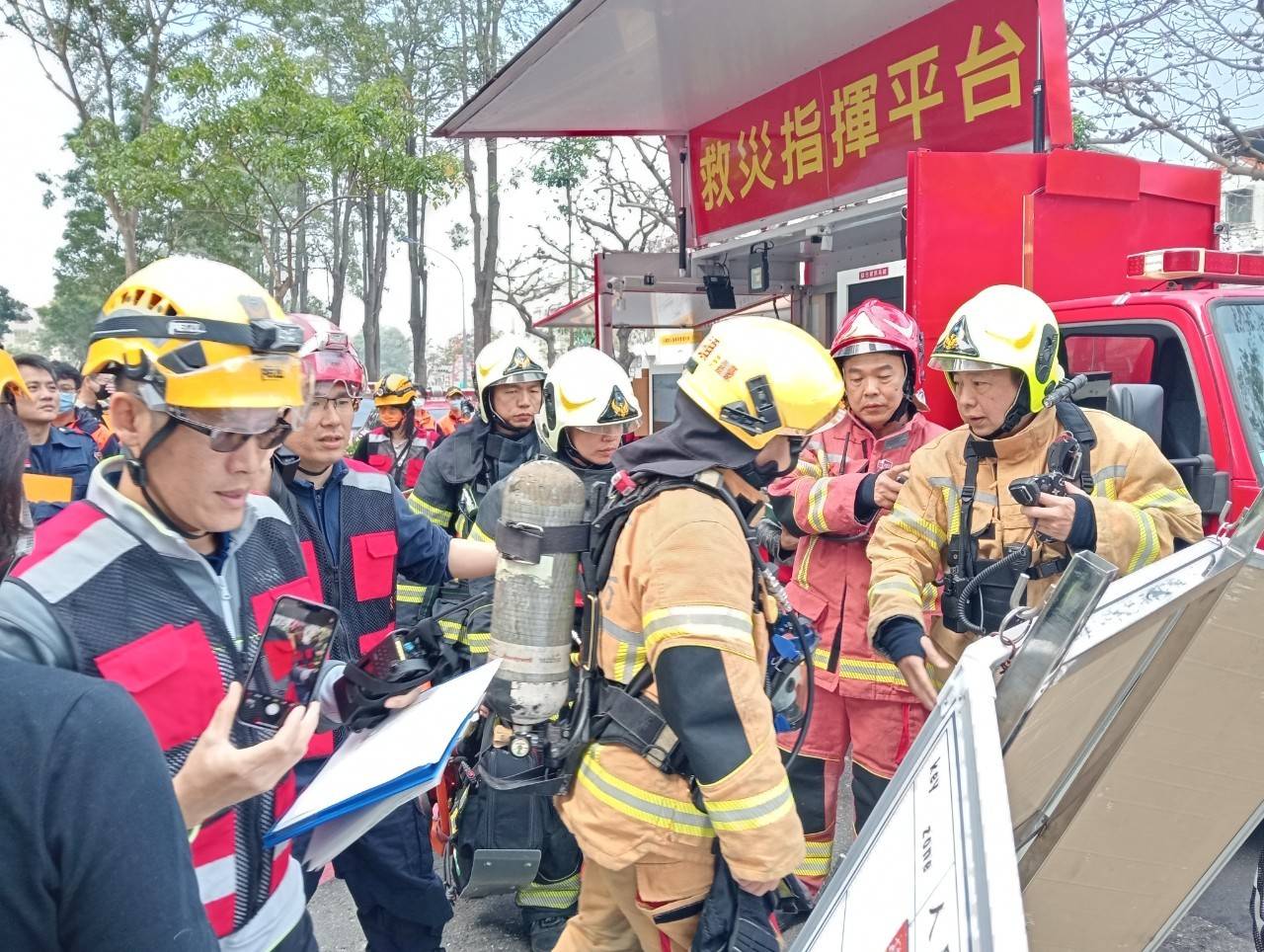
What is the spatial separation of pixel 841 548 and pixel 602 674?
1367 mm

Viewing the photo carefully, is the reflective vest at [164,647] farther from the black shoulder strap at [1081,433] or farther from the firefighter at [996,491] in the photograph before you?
the black shoulder strap at [1081,433]

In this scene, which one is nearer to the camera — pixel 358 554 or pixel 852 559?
pixel 358 554

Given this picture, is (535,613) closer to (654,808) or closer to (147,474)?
(654,808)

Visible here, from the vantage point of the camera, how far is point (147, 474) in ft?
4.49

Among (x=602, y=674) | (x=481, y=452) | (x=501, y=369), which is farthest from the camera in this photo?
(x=501, y=369)

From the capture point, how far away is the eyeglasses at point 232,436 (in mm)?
1333

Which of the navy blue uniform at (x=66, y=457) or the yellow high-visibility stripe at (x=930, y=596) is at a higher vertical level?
the navy blue uniform at (x=66, y=457)

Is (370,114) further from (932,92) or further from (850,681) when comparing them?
(850,681)

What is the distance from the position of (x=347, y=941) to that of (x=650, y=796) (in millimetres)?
1956

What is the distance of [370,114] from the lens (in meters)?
12.6

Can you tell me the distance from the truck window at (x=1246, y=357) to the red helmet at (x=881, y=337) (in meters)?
1.02

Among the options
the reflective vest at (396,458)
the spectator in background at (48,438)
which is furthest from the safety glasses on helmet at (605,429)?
the spectator in background at (48,438)

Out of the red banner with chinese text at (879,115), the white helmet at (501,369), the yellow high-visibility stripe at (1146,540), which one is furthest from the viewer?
the red banner with chinese text at (879,115)

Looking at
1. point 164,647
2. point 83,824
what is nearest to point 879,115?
point 164,647
